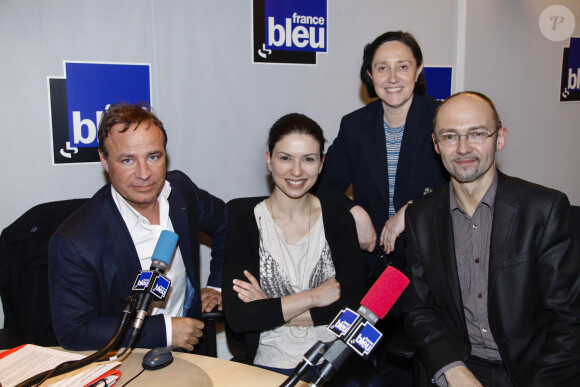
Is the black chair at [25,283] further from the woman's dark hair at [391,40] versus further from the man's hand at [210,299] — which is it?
the woman's dark hair at [391,40]

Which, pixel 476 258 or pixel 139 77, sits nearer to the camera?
pixel 476 258

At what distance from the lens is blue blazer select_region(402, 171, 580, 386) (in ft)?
5.88

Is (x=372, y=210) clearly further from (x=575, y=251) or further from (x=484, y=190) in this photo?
(x=575, y=251)

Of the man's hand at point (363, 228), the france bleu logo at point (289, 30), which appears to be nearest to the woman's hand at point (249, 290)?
the man's hand at point (363, 228)

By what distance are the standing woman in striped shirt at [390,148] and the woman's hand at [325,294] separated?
46 centimetres

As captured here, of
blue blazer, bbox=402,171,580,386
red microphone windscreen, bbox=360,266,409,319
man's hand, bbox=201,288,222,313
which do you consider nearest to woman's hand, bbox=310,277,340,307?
blue blazer, bbox=402,171,580,386

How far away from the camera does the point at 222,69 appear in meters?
3.20

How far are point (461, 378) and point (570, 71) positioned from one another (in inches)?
143

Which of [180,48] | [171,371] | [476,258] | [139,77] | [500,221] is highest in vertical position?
[180,48]

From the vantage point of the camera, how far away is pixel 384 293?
104cm

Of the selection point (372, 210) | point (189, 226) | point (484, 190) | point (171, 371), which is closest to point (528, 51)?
point (372, 210)

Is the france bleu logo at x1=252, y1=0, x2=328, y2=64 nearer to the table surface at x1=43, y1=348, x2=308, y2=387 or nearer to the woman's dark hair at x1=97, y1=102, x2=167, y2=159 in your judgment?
the woman's dark hair at x1=97, y1=102, x2=167, y2=159

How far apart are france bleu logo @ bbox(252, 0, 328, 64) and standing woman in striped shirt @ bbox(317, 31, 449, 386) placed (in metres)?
0.75

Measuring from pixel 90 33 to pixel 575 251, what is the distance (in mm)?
2719
